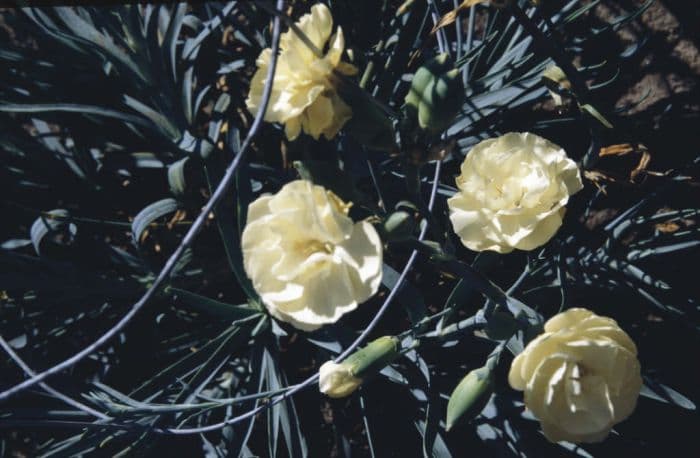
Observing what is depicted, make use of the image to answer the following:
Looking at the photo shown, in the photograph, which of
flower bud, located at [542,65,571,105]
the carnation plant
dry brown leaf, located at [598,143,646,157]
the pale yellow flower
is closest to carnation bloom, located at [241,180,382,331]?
the carnation plant

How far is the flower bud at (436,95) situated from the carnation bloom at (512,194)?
115 mm

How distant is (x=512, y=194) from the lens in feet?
2.06

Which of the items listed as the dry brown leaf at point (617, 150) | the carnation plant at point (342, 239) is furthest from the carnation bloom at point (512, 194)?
the dry brown leaf at point (617, 150)

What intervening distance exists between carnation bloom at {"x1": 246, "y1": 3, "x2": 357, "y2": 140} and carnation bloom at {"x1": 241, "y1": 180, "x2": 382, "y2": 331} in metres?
0.08

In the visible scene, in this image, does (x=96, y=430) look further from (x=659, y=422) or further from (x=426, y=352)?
(x=659, y=422)

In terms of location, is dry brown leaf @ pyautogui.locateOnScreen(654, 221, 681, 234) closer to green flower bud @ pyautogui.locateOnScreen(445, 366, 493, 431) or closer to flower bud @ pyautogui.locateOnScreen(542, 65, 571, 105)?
flower bud @ pyautogui.locateOnScreen(542, 65, 571, 105)

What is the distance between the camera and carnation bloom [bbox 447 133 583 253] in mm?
609

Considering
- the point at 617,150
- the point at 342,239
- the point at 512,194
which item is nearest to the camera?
the point at 342,239

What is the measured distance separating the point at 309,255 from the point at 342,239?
0.17 ft

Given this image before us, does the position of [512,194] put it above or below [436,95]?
below

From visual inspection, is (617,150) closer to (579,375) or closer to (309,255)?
(579,375)

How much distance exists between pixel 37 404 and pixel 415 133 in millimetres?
980

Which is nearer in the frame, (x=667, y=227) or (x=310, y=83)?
(x=310, y=83)

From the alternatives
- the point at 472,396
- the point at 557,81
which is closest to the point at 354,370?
the point at 472,396
